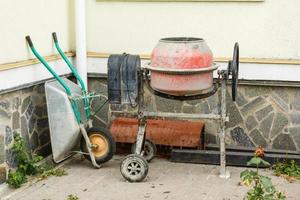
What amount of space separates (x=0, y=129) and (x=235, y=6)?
340 cm

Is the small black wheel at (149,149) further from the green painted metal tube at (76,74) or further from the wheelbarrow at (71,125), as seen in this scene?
the green painted metal tube at (76,74)

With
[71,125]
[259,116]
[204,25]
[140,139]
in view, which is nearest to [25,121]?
[71,125]

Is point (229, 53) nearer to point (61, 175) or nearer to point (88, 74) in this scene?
point (88, 74)

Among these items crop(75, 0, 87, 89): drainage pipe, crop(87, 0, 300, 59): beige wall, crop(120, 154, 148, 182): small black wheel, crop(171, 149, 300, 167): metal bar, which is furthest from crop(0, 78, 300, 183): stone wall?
crop(120, 154, 148, 182): small black wheel

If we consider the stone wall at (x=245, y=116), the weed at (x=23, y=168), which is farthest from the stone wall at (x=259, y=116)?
the weed at (x=23, y=168)

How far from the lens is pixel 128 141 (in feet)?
26.1

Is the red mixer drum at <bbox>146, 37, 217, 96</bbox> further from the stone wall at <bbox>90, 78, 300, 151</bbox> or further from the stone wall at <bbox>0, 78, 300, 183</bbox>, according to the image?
the stone wall at <bbox>90, 78, 300, 151</bbox>

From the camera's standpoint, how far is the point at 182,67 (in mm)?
6637

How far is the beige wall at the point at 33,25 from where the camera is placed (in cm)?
676

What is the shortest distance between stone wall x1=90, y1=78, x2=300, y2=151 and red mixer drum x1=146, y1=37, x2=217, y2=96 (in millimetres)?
1039

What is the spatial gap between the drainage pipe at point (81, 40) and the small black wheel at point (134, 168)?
1813mm

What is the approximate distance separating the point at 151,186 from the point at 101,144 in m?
1.03

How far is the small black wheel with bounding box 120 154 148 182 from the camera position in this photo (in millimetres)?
6836

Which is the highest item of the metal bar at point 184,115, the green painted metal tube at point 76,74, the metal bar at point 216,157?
the green painted metal tube at point 76,74
